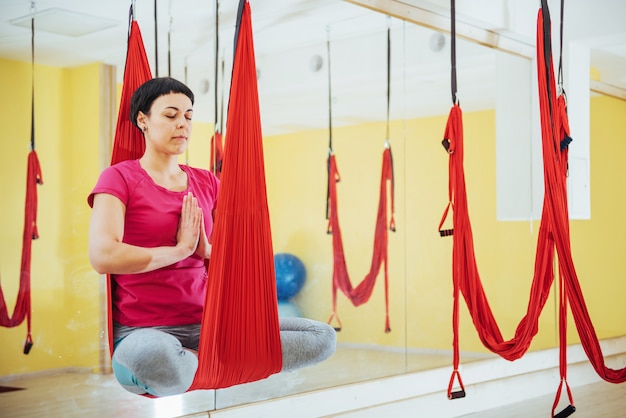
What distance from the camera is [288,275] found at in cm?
352

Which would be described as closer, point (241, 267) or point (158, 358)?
point (158, 358)

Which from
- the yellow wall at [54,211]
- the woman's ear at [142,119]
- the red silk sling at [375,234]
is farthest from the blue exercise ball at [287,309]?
the woman's ear at [142,119]

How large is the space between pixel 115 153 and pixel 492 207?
2.74 metres

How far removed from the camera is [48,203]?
2662 mm

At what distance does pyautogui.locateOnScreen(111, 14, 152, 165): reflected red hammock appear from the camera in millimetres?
2613

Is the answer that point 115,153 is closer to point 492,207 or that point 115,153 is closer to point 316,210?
point 316,210

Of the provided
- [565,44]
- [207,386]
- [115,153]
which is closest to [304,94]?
[115,153]

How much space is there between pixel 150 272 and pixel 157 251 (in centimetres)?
8

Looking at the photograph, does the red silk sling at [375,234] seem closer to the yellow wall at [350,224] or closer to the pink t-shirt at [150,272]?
the yellow wall at [350,224]

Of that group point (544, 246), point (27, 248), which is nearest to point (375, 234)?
point (544, 246)

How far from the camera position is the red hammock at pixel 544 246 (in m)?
3.23

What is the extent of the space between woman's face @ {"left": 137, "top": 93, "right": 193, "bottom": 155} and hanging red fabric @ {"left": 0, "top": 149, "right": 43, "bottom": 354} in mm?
358

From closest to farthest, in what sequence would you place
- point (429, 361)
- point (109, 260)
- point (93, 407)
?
point (109, 260), point (93, 407), point (429, 361)

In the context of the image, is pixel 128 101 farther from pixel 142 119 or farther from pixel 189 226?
pixel 189 226
